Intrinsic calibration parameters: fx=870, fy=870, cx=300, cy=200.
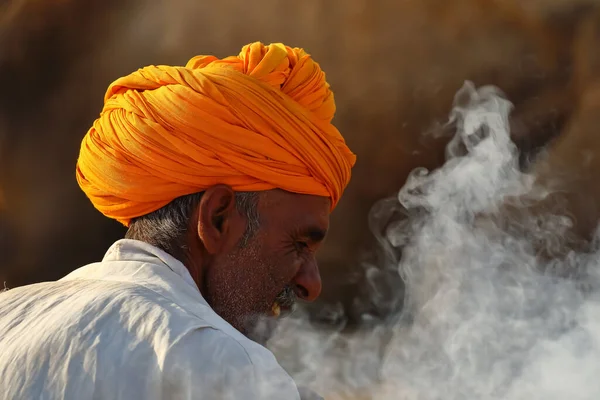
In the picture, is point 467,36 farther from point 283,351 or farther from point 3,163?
point 3,163

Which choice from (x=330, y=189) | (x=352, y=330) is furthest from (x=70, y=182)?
(x=330, y=189)

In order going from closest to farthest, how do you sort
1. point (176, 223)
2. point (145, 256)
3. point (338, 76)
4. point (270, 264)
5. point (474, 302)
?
point (145, 256), point (176, 223), point (270, 264), point (474, 302), point (338, 76)

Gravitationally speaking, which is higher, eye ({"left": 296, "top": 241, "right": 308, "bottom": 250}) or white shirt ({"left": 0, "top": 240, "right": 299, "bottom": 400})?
white shirt ({"left": 0, "top": 240, "right": 299, "bottom": 400})

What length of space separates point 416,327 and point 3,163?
2962mm

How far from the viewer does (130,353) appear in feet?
5.50

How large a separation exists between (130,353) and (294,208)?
35.1 inches

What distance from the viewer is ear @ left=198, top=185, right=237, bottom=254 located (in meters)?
2.27

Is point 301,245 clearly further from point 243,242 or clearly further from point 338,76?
point 338,76

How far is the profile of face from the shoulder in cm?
61

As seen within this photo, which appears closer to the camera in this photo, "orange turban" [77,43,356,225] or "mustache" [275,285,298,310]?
"orange turban" [77,43,356,225]

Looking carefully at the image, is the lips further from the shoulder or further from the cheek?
the shoulder

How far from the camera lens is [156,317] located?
172 centimetres

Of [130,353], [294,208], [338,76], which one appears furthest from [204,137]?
[338,76]

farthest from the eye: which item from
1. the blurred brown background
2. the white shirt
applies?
the blurred brown background
